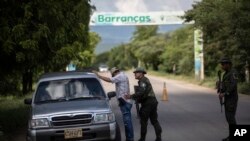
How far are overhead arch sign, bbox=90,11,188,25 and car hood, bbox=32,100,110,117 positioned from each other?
47718 millimetres

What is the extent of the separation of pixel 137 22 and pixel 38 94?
158 feet

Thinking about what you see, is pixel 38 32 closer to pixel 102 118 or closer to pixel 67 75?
pixel 67 75

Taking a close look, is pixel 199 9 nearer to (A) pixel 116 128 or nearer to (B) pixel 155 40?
(A) pixel 116 128

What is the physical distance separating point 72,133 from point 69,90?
157cm

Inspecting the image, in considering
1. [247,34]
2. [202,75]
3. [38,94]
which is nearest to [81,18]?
[38,94]

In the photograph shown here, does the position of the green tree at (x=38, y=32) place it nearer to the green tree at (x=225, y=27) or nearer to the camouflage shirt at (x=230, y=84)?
the camouflage shirt at (x=230, y=84)

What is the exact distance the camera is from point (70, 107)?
11.2m

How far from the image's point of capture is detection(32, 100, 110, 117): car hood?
436 inches

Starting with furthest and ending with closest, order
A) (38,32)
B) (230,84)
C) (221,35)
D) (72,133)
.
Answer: (221,35) → (38,32) → (230,84) → (72,133)

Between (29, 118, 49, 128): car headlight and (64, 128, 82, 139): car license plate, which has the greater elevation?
(29, 118, 49, 128): car headlight

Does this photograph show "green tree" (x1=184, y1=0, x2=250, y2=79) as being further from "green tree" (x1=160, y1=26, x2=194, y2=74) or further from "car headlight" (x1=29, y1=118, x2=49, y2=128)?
"car headlight" (x1=29, y1=118, x2=49, y2=128)

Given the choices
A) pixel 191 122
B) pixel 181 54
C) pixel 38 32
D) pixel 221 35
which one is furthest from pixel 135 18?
pixel 38 32

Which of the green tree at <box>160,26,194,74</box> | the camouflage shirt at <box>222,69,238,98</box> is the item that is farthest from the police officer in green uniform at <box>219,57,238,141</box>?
the green tree at <box>160,26,194,74</box>

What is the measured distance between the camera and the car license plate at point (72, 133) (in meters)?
10.9
